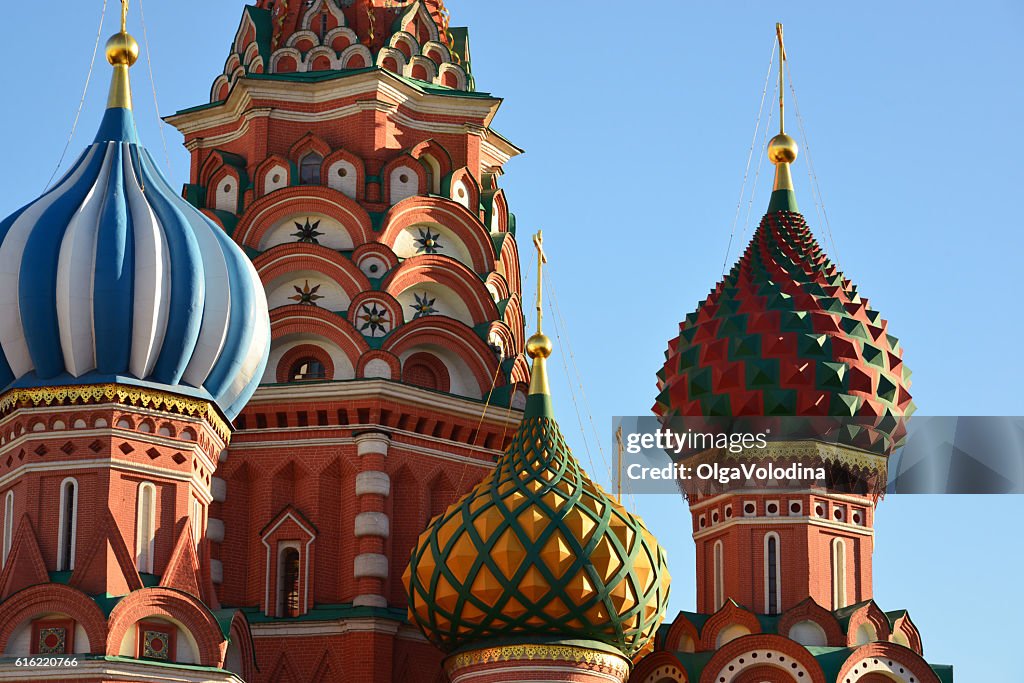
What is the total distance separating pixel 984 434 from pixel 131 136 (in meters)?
7.94

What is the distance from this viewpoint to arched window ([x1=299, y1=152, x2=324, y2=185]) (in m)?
27.2

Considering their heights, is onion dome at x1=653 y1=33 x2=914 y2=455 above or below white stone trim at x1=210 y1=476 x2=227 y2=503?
above

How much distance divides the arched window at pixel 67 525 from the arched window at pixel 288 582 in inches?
128

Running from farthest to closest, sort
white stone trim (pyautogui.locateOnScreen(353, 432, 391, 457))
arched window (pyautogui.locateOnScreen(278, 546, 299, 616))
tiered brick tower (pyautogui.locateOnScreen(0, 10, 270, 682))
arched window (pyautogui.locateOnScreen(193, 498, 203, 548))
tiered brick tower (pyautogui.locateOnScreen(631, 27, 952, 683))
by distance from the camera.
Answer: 1. white stone trim (pyautogui.locateOnScreen(353, 432, 391, 457))
2. arched window (pyautogui.locateOnScreen(278, 546, 299, 616))
3. tiered brick tower (pyautogui.locateOnScreen(631, 27, 952, 683))
4. arched window (pyautogui.locateOnScreen(193, 498, 203, 548))
5. tiered brick tower (pyautogui.locateOnScreen(0, 10, 270, 682))

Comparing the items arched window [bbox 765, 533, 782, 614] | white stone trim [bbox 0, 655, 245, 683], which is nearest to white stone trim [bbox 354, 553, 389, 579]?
arched window [bbox 765, 533, 782, 614]

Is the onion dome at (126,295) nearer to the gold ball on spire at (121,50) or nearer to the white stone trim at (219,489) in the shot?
the gold ball on spire at (121,50)

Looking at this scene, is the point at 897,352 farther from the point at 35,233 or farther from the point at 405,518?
the point at 35,233

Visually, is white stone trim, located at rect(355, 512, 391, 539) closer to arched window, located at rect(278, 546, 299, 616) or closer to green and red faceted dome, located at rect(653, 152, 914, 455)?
arched window, located at rect(278, 546, 299, 616)

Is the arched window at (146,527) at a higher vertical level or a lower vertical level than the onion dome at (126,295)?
lower

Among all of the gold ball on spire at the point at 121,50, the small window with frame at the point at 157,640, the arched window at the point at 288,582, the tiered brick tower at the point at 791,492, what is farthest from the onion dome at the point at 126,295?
the tiered brick tower at the point at 791,492

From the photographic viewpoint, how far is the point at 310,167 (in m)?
27.3

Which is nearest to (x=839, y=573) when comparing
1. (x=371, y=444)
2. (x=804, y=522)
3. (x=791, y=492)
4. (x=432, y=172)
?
(x=804, y=522)

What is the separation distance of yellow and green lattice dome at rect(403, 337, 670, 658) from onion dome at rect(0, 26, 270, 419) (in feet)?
7.51

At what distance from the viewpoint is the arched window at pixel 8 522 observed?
23.1 meters
